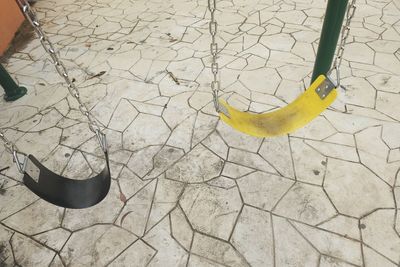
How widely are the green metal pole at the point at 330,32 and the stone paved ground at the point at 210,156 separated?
2.11 feet

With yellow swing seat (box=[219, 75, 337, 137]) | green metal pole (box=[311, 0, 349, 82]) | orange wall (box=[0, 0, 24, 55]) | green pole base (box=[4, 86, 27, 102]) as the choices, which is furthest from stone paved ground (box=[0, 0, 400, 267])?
green metal pole (box=[311, 0, 349, 82])

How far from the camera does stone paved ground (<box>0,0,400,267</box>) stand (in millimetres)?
1982

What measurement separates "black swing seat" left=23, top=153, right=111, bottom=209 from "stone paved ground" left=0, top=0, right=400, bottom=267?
0.42 m

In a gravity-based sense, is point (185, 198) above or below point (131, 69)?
below

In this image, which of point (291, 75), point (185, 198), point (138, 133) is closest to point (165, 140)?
point (138, 133)

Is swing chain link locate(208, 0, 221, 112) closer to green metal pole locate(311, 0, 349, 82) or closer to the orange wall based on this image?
green metal pole locate(311, 0, 349, 82)

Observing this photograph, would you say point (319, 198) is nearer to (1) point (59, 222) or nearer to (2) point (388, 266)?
(2) point (388, 266)

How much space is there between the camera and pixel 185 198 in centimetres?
225

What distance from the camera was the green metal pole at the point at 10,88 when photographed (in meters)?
3.26

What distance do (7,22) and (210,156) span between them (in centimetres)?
408

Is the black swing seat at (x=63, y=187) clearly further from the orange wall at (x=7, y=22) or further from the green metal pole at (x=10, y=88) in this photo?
the orange wall at (x=7, y=22)

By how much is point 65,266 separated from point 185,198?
943mm

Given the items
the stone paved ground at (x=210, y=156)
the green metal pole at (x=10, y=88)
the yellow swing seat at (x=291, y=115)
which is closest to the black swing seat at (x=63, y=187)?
the stone paved ground at (x=210, y=156)

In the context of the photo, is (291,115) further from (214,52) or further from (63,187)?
(63,187)
